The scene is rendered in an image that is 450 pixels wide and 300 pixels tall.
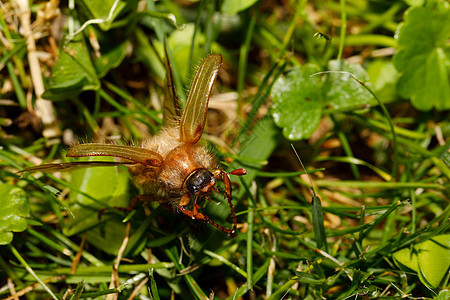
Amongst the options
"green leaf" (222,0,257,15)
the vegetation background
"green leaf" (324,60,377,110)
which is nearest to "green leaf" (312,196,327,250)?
the vegetation background

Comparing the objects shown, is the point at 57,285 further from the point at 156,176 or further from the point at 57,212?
the point at 156,176

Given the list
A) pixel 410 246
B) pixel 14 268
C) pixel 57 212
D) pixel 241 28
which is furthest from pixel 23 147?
pixel 410 246

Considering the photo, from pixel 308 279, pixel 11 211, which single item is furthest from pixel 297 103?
pixel 11 211

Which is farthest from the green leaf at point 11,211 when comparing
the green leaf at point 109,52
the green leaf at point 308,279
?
the green leaf at point 308,279

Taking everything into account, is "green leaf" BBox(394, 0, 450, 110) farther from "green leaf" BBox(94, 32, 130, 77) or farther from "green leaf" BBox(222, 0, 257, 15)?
"green leaf" BBox(94, 32, 130, 77)

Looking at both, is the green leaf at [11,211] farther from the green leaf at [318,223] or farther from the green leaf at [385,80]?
the green leaf at [385,80]

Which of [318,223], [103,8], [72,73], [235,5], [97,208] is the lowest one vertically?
[318,223]

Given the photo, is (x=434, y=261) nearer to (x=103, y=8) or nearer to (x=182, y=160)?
(x=182, y=160)
